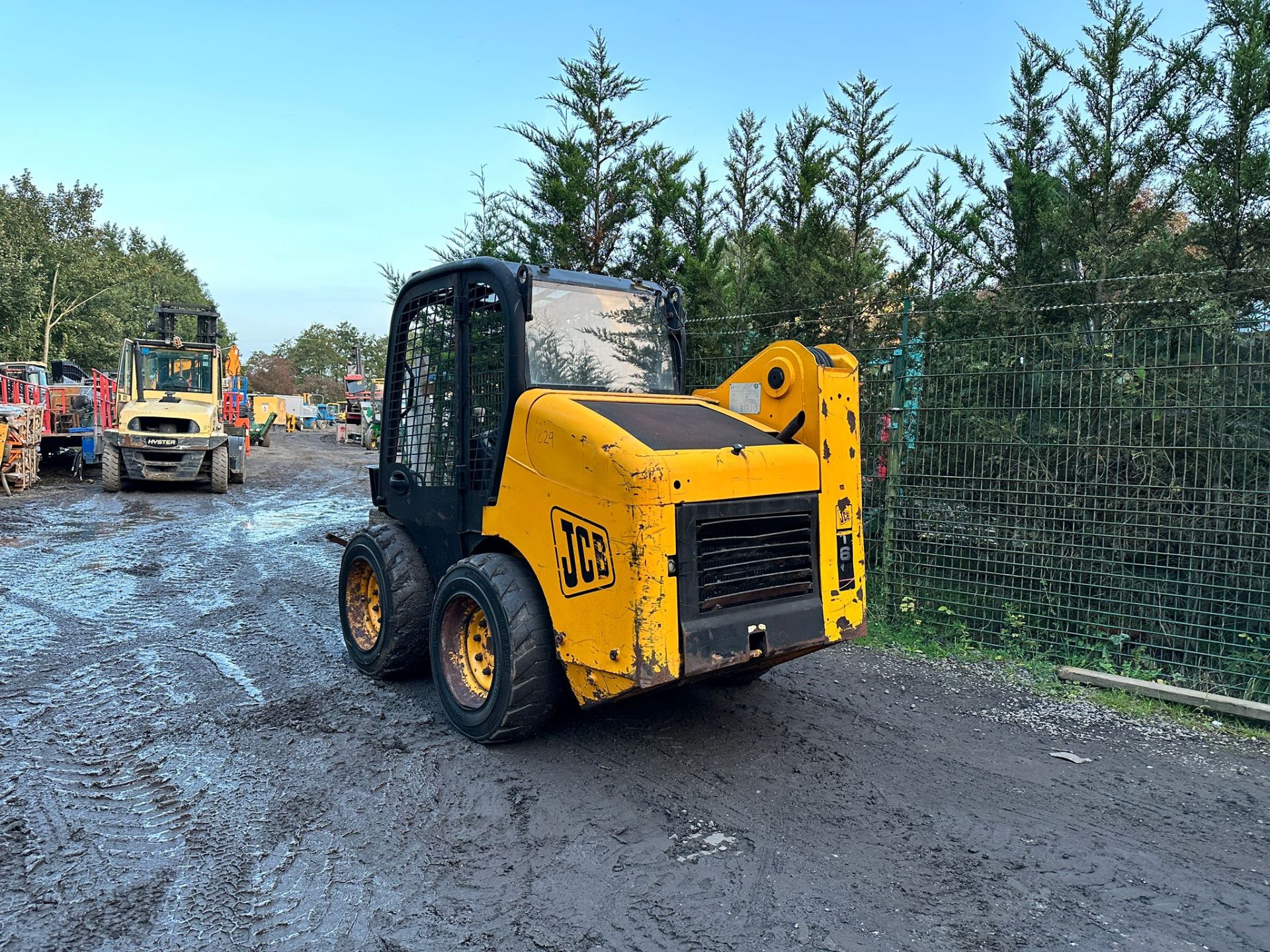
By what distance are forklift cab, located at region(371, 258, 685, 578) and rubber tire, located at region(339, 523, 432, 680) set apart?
0.37 feet

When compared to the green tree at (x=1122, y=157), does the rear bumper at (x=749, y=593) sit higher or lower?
lower

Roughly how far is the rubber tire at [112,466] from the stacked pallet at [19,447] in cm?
143

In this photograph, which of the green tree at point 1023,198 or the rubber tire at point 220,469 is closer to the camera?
the green tree at point 1023,198

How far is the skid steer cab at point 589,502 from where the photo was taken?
3686 millimetres

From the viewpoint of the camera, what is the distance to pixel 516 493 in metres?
4.27


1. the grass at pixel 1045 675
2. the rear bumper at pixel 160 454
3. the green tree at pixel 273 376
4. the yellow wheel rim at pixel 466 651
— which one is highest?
the green tree at pixel 273 376

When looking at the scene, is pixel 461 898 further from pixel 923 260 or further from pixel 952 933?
pixel 923 260

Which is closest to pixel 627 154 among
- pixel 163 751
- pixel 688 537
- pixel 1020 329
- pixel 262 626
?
pixel 1020 329

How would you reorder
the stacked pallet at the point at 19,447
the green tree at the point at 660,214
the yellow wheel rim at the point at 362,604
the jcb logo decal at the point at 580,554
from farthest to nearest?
1. the stacked pallet at the point at 19,447
2. the green tree at the point at 660,214
3. the yellow wheel rim at the point at 362,604
4. the jcb logo decal at the point at 580,554

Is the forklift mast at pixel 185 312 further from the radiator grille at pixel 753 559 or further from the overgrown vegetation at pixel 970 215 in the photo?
the radiator grille at pixel 753 559

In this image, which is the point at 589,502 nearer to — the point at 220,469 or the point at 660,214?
the point at 660,214

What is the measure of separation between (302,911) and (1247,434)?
581cm

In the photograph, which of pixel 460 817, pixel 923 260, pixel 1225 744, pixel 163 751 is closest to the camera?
pixel 460 817

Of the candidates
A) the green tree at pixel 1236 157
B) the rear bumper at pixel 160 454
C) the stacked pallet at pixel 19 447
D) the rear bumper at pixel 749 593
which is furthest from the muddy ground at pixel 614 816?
the stacked pallet at pixel 19 447
